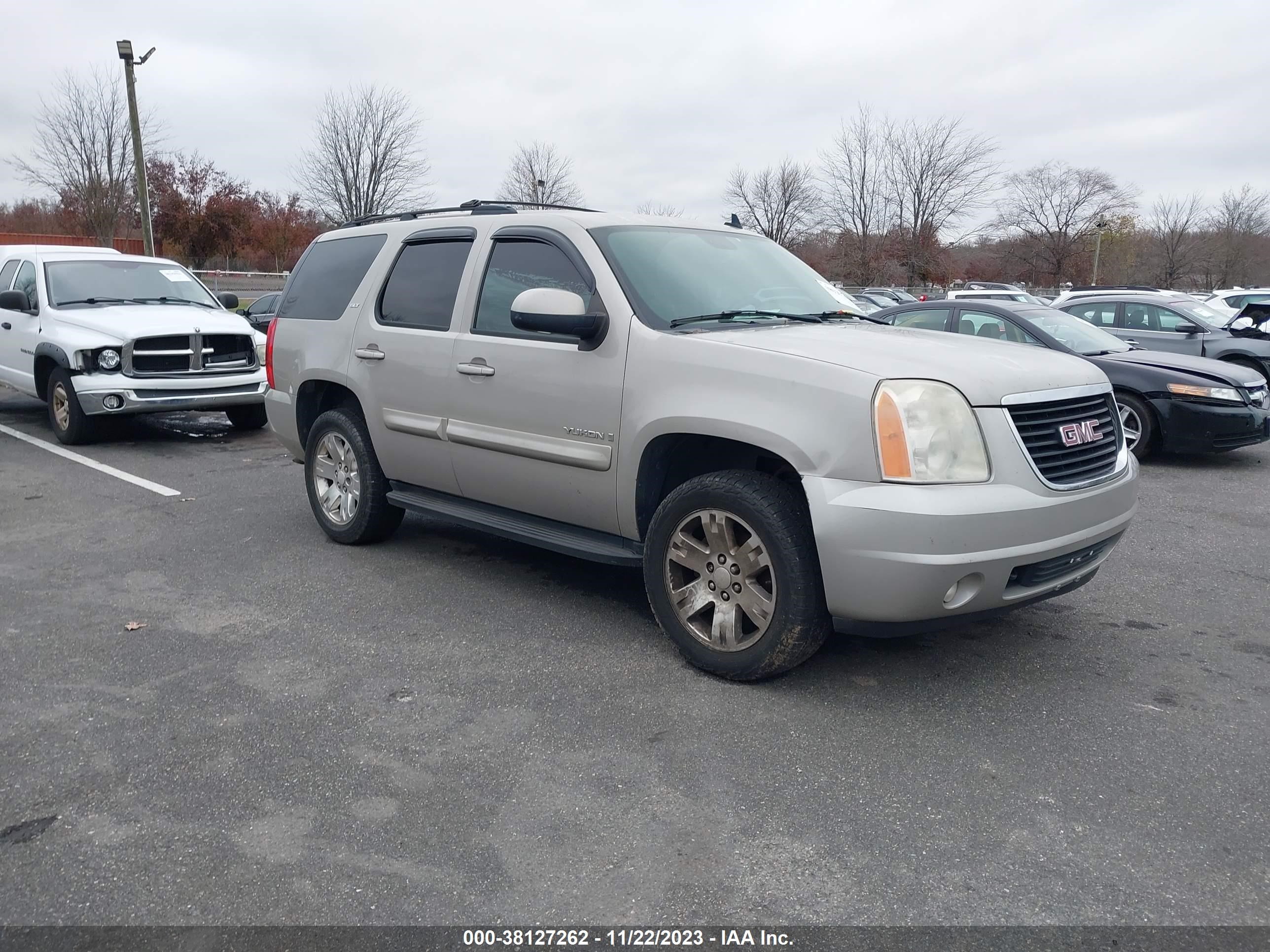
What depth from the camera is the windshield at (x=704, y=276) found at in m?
4.34

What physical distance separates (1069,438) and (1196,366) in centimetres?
634

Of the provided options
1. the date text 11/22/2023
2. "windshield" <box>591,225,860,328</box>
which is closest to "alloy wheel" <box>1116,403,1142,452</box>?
"windshield" <box>591,225,860,328</box>

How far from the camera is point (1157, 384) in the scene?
8.88 metres

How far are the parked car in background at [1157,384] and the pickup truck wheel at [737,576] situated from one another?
17.6ft

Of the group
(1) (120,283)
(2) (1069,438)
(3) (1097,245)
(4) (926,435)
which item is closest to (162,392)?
(1) (120,283)

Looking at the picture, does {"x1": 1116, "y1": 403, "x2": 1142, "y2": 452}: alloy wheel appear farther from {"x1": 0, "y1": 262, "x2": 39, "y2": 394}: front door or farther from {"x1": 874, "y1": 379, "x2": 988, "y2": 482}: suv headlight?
{"x1": 0, "y1": 262, "x2": 39, "y2": 394}: front door

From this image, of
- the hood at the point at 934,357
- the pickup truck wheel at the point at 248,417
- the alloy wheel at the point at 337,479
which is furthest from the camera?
the pickup truck wheel at the point at 248,417

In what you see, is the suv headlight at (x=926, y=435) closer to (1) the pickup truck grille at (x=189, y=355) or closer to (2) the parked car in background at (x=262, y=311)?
(1) the pickup truck grille at (x=189, y=355)

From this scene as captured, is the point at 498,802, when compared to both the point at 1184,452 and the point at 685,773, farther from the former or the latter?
the point at 1184,452

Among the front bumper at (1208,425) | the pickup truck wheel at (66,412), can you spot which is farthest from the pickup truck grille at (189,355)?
the front bumper at (1208,425)

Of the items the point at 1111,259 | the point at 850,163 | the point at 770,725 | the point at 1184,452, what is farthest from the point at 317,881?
the point at 1111,259

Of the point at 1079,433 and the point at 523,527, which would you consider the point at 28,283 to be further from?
the point at 1079,433

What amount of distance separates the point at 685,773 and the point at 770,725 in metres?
0.47

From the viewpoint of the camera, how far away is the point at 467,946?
239 centimetres
